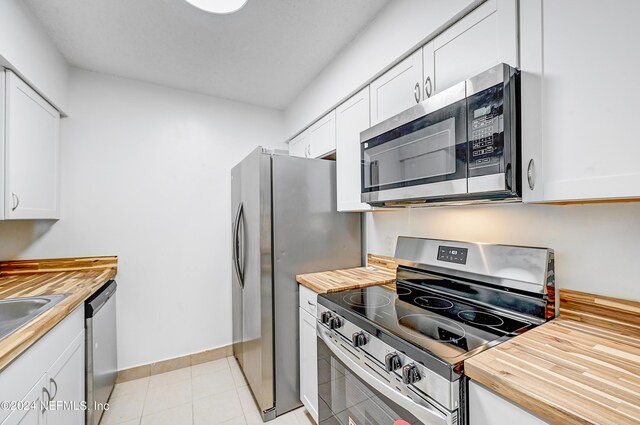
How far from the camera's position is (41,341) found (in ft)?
3.75

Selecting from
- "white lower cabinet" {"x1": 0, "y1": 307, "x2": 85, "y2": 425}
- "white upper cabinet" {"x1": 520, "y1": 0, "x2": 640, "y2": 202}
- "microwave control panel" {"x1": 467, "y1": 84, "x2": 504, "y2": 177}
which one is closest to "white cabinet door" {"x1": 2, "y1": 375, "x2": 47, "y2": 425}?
"white lower cabinet" {"x1": 0, "y1": 307, "x2": 85, "y2": 425}

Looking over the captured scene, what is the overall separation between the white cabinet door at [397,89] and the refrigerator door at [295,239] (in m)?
0.59

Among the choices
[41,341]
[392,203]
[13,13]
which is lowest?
[41,341]

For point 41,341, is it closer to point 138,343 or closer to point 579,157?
point 138,343

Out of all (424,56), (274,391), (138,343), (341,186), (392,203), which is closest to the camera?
(424,56)

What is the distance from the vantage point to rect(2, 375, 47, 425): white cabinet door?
94 centimetres

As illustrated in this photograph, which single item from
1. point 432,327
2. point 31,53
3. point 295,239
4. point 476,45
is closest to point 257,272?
point 295,239

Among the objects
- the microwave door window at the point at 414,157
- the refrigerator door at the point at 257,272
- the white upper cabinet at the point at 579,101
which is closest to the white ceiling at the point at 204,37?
the refrigerator door at the point at 257,272

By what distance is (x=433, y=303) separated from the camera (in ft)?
4.72

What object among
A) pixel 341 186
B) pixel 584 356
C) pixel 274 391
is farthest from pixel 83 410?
pixel 584 356

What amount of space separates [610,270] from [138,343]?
3063mm

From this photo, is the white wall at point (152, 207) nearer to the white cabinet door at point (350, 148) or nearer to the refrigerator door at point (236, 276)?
the refrigerator door at point (236, 276)

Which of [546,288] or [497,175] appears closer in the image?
[497,175]

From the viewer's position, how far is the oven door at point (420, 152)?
1.11 m
